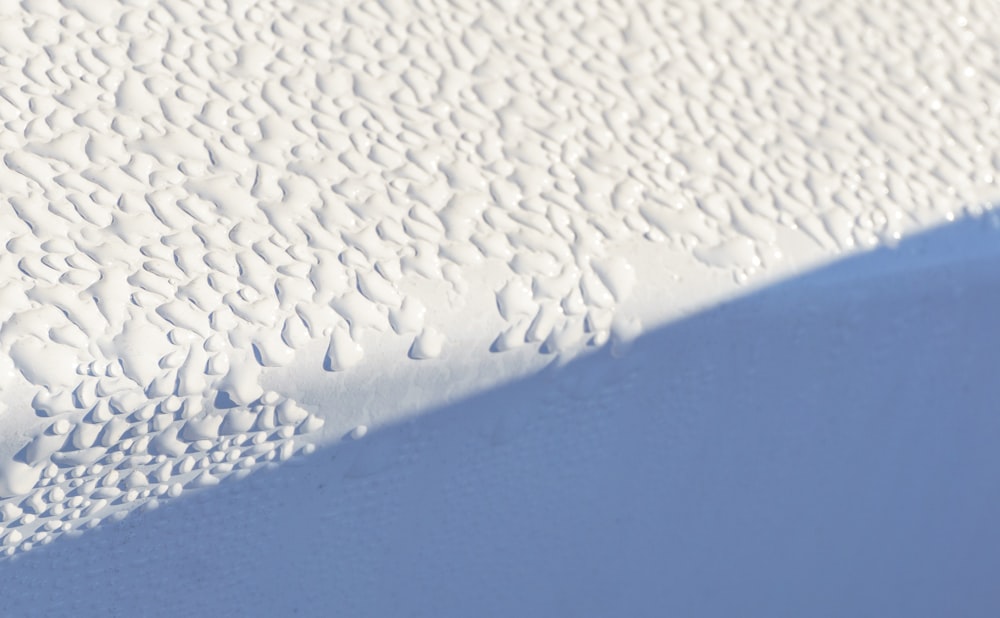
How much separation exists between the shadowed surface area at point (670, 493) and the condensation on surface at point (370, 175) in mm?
19

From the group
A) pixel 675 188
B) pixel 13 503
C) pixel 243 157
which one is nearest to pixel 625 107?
pixel 675 188

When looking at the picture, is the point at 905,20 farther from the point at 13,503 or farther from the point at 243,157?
the point at 13,503

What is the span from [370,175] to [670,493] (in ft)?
0.60

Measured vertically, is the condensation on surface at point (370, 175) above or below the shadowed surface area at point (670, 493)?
above

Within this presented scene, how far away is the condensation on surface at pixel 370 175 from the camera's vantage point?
38 cm

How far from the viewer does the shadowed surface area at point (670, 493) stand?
1.35 ft

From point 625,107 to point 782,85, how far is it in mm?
94

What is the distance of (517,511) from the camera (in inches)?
18.0

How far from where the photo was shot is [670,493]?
0.49 m

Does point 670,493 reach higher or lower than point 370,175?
lower

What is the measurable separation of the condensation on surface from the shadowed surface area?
19 mm

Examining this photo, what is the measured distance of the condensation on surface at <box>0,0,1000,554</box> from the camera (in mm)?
383

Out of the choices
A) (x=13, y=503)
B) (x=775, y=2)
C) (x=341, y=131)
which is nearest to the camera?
(x=13, y=503)

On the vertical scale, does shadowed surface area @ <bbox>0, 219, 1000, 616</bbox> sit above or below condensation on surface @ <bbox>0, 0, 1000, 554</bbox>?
below
